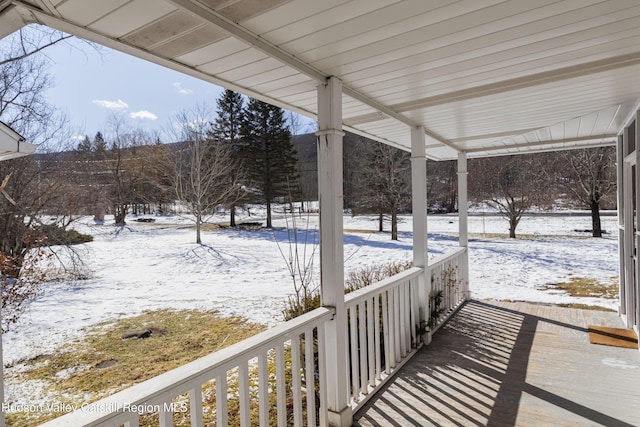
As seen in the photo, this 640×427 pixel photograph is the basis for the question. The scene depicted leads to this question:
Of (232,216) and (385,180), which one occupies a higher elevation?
(385,180)

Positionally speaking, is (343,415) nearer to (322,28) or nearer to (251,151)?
(322,28)

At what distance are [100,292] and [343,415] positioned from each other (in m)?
6.73

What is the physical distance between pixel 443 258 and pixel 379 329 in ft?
5.09

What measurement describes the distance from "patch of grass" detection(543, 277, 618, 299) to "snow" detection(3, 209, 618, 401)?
0.26m

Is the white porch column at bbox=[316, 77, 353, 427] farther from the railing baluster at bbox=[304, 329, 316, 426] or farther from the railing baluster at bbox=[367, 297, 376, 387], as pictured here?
the railing baluster at bbox=[367, 297, 376, 387]

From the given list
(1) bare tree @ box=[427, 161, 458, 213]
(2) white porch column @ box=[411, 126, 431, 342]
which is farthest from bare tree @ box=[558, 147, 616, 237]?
(2) white porch column @ box=[411, 126, 431, 342]

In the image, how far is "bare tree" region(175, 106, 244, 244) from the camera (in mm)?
11695

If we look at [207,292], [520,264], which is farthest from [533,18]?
[520,264]

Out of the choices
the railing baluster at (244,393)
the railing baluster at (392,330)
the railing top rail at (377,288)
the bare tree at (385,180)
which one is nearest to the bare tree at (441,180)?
the bare tree at (385,180)

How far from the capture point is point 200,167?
1166 cm

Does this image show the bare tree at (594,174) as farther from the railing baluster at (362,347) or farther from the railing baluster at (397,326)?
the railing baluster at (362,347)

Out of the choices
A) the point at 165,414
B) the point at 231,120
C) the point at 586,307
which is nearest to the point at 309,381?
the point at 165,414

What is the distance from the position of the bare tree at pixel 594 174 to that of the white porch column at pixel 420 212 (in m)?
11.3

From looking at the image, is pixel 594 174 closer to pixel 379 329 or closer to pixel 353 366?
pixel 379 329
